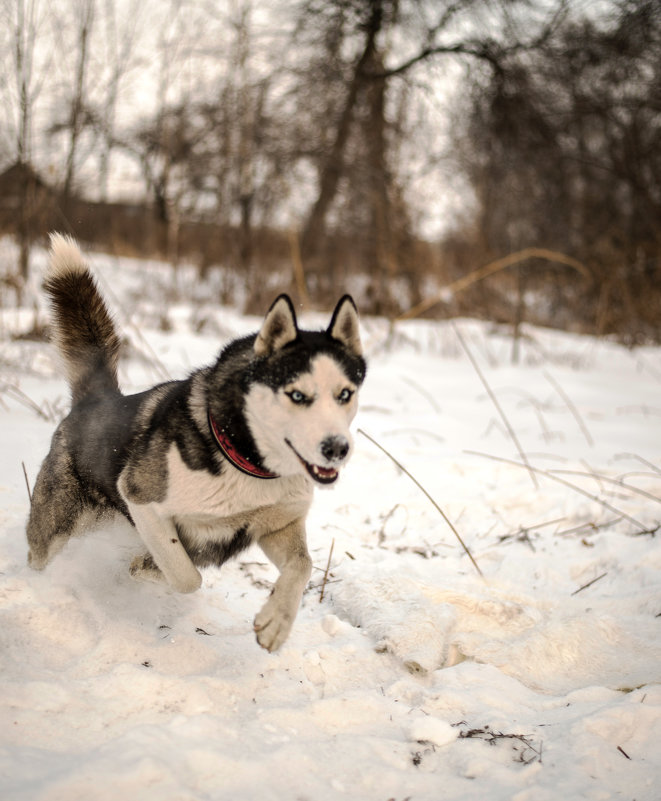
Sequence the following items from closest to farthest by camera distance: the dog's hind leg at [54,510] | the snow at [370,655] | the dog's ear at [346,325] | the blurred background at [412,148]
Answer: the snow at [370,655] < the dog's ear at [346,325] < the dog's hind leg at [54,510] < the blurred background at [412,148]

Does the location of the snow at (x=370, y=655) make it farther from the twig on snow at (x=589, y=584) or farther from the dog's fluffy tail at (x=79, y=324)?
the dog's fluffy tail at (x=79, y=324)

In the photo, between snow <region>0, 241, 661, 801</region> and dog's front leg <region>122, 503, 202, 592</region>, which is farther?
dog's front leg <region>122, 503, 202, 592</region>

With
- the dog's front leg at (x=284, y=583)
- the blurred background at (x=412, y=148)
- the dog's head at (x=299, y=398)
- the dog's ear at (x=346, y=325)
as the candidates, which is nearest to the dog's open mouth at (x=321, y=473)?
the dog's head at (x=299, y=398)

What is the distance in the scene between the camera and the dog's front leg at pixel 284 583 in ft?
6.07

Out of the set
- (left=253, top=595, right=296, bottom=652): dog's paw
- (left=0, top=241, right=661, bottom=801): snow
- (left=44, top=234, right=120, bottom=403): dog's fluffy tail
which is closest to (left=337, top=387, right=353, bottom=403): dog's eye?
(left=253, top=595, right=296, bottom=652): dog's paw

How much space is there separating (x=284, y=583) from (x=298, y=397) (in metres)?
0.60

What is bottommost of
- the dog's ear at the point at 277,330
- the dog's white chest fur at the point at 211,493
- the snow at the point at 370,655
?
the snow at the point at 370,655

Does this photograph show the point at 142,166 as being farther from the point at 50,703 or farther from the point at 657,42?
the point at 50,703

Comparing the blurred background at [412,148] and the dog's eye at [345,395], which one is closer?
the dog's eye at [345,395]

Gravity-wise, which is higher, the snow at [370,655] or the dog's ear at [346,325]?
the dog's ear at [346,325]

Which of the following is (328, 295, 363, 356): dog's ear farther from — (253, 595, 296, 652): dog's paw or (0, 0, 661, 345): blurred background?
(0, 0, 661, 345): blurred background

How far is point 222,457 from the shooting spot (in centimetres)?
209

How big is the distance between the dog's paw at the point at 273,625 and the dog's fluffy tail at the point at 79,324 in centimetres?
126

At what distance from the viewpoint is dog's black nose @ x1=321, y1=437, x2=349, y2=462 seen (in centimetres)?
185
